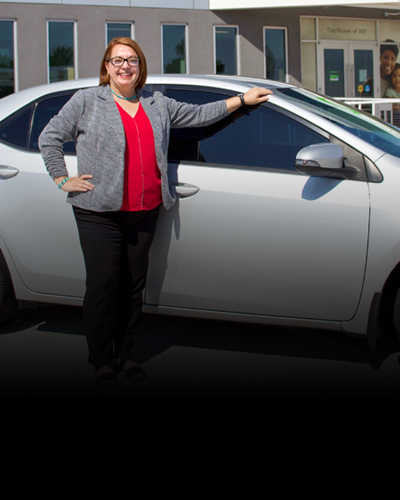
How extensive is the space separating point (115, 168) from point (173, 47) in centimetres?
1433

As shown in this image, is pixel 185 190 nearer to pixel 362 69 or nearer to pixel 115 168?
pixel 115 168

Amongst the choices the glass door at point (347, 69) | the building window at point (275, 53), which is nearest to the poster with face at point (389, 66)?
the glass door at point (347, 69)

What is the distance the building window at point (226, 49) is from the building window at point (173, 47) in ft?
3.03

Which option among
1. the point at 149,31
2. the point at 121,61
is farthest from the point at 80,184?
the point at 149,31

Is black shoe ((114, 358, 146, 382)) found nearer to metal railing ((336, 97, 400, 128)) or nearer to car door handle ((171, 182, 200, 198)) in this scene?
car door handle ((171, 182, 200, 198))

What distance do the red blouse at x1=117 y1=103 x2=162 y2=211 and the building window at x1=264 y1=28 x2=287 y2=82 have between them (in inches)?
588

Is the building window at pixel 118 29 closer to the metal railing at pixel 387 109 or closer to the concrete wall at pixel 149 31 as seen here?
the concrete wall at pixel 149 31

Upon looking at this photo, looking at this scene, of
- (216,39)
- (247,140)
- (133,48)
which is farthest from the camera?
(216,39)

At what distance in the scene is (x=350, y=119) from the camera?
3.60 meters

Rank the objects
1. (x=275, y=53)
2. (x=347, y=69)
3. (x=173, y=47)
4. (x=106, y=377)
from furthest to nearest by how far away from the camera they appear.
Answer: (x=347, y=69) < (x=275, y=53) < (x=173, y=47) < (x=106, y=377)

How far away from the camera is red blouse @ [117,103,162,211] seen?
10.3 feet

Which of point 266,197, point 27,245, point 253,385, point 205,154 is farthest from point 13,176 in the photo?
point 253,385

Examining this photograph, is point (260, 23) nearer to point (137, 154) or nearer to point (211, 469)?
point (137, 154)

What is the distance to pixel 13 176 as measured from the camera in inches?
146
